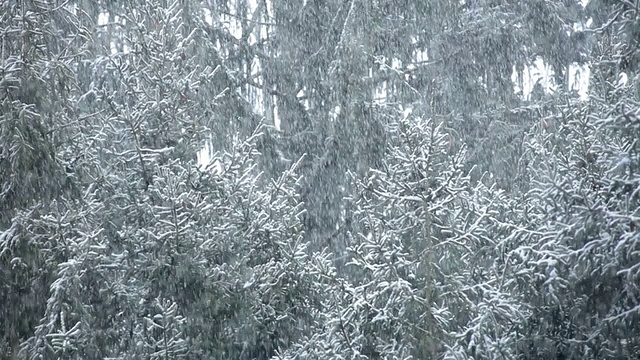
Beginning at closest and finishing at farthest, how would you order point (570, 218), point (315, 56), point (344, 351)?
point (570, 218)
point (344, 351)
point (315, 56)

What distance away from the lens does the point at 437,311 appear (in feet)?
24.7

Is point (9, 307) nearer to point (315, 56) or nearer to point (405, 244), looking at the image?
point (405, 244)

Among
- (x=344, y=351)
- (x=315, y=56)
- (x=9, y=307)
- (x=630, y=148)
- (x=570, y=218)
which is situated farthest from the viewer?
(x=315, y=56)

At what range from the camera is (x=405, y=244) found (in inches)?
317

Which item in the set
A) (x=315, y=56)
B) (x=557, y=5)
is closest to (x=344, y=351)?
(x=315, y=56)

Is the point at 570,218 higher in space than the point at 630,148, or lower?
lower

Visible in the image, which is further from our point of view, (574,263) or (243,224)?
(243,224)

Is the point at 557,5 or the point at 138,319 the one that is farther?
the point at 557,5

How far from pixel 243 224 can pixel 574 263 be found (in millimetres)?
3452

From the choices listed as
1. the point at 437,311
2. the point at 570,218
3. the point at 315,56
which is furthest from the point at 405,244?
the point at 315,56

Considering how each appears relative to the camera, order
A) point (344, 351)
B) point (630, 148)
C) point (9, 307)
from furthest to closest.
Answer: point (9, 307)
point (344, 351)
point (630, 148)

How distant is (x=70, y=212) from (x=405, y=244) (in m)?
3.29

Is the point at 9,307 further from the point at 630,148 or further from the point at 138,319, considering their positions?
the point at 630,148

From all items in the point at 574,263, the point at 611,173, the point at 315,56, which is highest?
the point at 315,56
